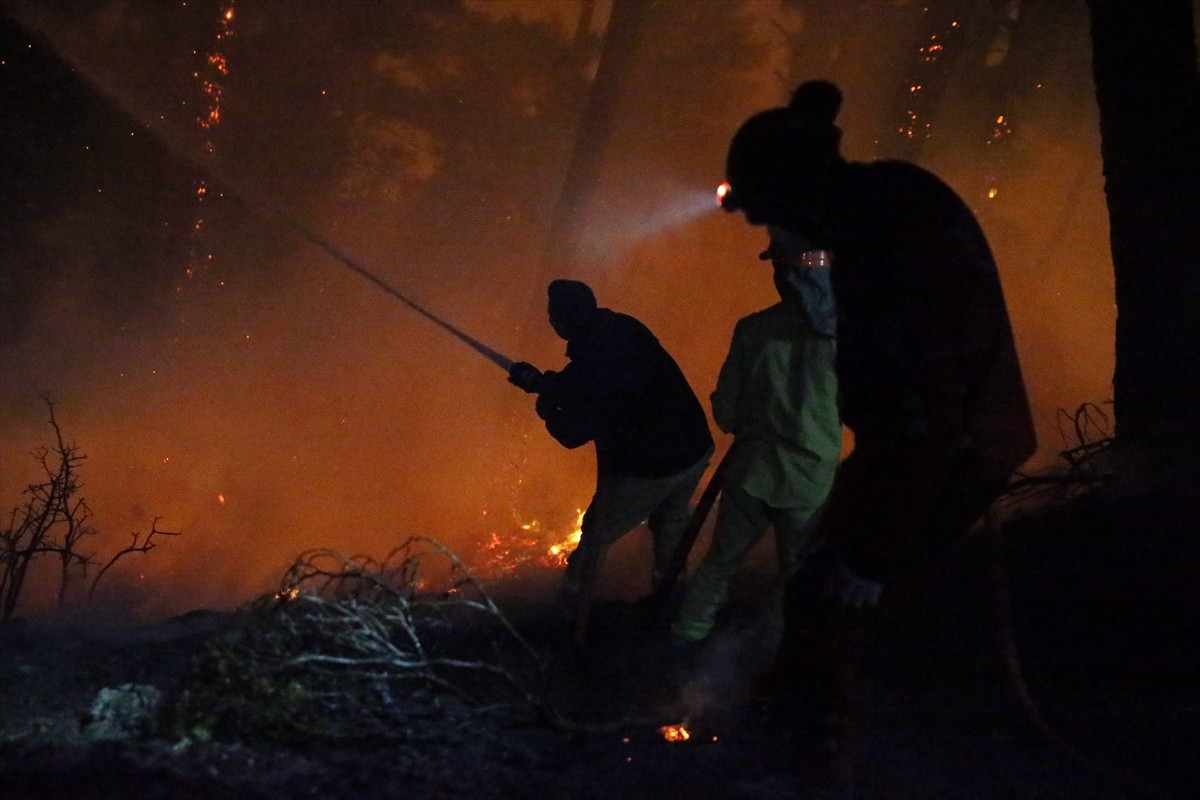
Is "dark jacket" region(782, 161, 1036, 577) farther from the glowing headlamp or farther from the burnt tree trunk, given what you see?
the burnt tree trunk

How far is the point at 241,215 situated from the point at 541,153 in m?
3.20

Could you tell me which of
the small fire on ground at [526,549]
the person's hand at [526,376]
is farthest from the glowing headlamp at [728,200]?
the small fire on ground at [526,549]

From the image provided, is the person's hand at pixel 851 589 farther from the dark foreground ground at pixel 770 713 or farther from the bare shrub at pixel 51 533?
the bare shrub at pixel 51 533

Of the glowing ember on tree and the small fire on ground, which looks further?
the glowing ember on tree

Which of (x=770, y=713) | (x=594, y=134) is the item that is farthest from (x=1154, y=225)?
(x=594, y=134)

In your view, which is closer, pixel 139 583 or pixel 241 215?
pixel 139 583

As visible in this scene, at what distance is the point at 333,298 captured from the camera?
8711mm

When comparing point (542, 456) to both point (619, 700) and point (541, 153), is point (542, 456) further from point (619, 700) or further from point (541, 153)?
point (619, 700)

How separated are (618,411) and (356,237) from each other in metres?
5.75

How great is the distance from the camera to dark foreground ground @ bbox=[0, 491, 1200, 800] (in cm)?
225

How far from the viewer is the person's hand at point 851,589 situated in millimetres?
2078

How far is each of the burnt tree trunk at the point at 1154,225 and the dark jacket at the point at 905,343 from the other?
2.16m

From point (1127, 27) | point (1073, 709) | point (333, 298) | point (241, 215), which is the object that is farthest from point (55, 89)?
point (1073, 709)

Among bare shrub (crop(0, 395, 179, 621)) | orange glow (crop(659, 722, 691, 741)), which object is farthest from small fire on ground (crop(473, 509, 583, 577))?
orange glow (crop(659, 722, 691, 741))
